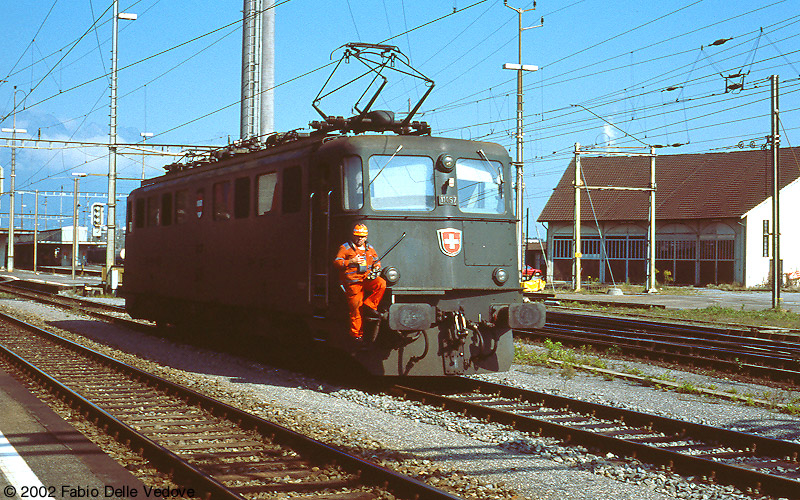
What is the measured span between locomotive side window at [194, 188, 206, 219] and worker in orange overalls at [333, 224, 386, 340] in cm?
537

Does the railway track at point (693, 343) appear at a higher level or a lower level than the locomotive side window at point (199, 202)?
lower

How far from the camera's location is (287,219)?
40.0 feet

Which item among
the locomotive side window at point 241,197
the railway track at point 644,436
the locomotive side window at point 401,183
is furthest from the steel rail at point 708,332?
the locomotive side window at point 241,197

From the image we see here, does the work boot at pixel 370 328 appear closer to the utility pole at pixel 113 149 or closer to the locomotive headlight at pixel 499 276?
the locomotive headlight at pixel 499 276

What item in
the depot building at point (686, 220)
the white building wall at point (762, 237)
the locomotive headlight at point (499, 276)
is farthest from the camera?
the depot building at point (686, 220)

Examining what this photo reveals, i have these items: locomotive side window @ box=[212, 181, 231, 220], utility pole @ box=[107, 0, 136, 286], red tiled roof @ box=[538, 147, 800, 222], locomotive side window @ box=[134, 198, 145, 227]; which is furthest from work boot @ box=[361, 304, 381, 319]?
red tiled roof @ box=[538, 147, 800, 222]

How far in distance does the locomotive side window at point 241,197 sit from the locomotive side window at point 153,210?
4.18 metres

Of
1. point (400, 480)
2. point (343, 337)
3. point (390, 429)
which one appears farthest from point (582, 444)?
point (343, 337)

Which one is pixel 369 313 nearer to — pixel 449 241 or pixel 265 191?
pixel 449 241

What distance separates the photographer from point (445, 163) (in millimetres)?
11312

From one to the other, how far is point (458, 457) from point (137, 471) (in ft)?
8.75

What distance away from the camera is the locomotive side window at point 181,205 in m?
16.0

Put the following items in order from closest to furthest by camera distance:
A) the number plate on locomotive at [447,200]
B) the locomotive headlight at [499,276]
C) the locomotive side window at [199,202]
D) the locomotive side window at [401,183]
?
the locomotive side window at [401,183] < the number plate on locomotive at [447,200] < the locomotive headlight at [499,276] < the locomotive side window at [199,202]

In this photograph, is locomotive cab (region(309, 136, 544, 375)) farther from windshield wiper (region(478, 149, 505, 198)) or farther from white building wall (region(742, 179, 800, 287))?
white building wall (region(742, 179, 800, 287))
